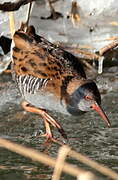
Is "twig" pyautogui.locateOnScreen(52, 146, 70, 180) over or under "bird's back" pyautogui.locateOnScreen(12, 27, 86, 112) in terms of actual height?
over

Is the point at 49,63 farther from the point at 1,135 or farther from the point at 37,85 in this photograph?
the point at 1,135

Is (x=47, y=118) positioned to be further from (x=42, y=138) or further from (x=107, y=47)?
(x=107, y=47)

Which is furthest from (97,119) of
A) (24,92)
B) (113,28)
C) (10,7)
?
(113,28)

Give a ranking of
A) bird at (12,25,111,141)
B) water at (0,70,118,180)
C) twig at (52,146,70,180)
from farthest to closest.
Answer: bird at (12,25,111,141), water at (0,70,118,180), twig at (52,146,70,180)

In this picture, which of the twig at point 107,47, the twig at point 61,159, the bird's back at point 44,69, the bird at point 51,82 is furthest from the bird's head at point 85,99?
the twig at point 61,159

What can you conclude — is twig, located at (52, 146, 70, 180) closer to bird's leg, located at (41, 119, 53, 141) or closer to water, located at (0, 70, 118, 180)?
water, located at (0, 70, 118, 180)

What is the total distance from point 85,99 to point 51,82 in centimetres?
40

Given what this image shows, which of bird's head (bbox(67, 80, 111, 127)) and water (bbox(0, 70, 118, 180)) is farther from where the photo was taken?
bird's head (bbox(67, 80, 111, 127))

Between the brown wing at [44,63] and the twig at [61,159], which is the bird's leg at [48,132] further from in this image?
the twig at [61,159]

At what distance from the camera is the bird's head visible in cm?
442

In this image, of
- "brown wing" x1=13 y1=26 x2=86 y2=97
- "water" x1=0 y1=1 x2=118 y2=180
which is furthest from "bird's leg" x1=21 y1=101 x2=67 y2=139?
"brown wing" x1=13 y1=26 x2=86 y2=97

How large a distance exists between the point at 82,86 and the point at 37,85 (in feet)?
1.38

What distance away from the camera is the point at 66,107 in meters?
4.64

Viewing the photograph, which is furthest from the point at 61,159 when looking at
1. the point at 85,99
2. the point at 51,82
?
the point at 51,82
